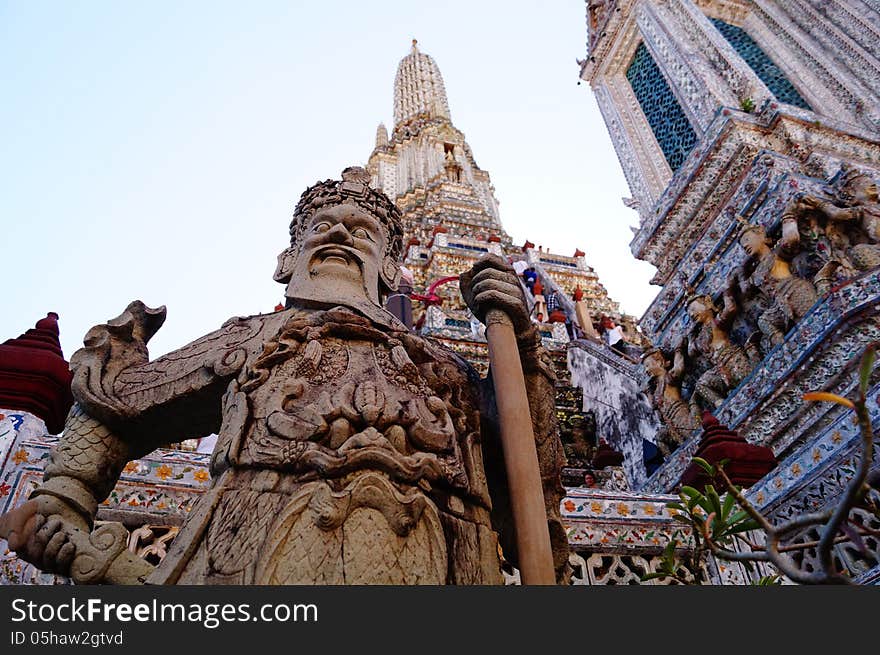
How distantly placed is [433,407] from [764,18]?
1139 cm

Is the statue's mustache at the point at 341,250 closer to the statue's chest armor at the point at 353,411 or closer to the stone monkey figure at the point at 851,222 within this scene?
the statue's chest armor at the point at 353,411

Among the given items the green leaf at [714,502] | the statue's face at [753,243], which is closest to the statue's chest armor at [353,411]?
the green leaf at [714,502]

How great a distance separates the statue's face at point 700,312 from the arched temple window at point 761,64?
4.57m

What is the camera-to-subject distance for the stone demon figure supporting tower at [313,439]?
1.64 meters

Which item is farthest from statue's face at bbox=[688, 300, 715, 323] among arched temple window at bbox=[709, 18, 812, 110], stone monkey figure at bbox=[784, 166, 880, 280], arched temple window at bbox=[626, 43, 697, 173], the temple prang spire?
arched temple window at bbox=[709, 18, 812, 110]

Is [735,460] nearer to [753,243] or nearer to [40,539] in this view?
[753,243]

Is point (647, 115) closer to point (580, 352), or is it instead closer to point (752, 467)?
point (580, 352)

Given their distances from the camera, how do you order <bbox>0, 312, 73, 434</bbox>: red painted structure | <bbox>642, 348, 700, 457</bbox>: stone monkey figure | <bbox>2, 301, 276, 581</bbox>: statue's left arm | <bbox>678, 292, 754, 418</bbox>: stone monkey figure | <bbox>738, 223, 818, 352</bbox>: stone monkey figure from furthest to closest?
<bbox>642, 348, 700, 457</bbox>: stone monkey figure < <bbox>678, 292, 754, 418</bbox>: stone monkey figure < <bbox>738, 223, 818, 352</bbox>: stone monkey figure < <bbox>0, 312, 73, 434</bbox>: red painted structure < <bbox>2, 301, 276, 581</bbox>: statue's left arm

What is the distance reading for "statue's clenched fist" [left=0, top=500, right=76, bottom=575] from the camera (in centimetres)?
174

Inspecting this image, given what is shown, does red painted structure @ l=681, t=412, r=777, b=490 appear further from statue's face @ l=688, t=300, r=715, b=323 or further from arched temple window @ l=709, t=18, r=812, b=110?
arched temple window @ l=709, t=18, r=812, b=110

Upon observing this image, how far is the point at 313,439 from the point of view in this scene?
1.82m

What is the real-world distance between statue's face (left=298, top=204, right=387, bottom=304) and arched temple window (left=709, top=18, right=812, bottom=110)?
856 centimetres

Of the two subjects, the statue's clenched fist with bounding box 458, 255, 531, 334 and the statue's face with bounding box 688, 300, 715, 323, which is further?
the statue's face with bounding box 688, 300, 715, 323

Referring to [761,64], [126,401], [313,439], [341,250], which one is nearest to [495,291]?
[341,250]
